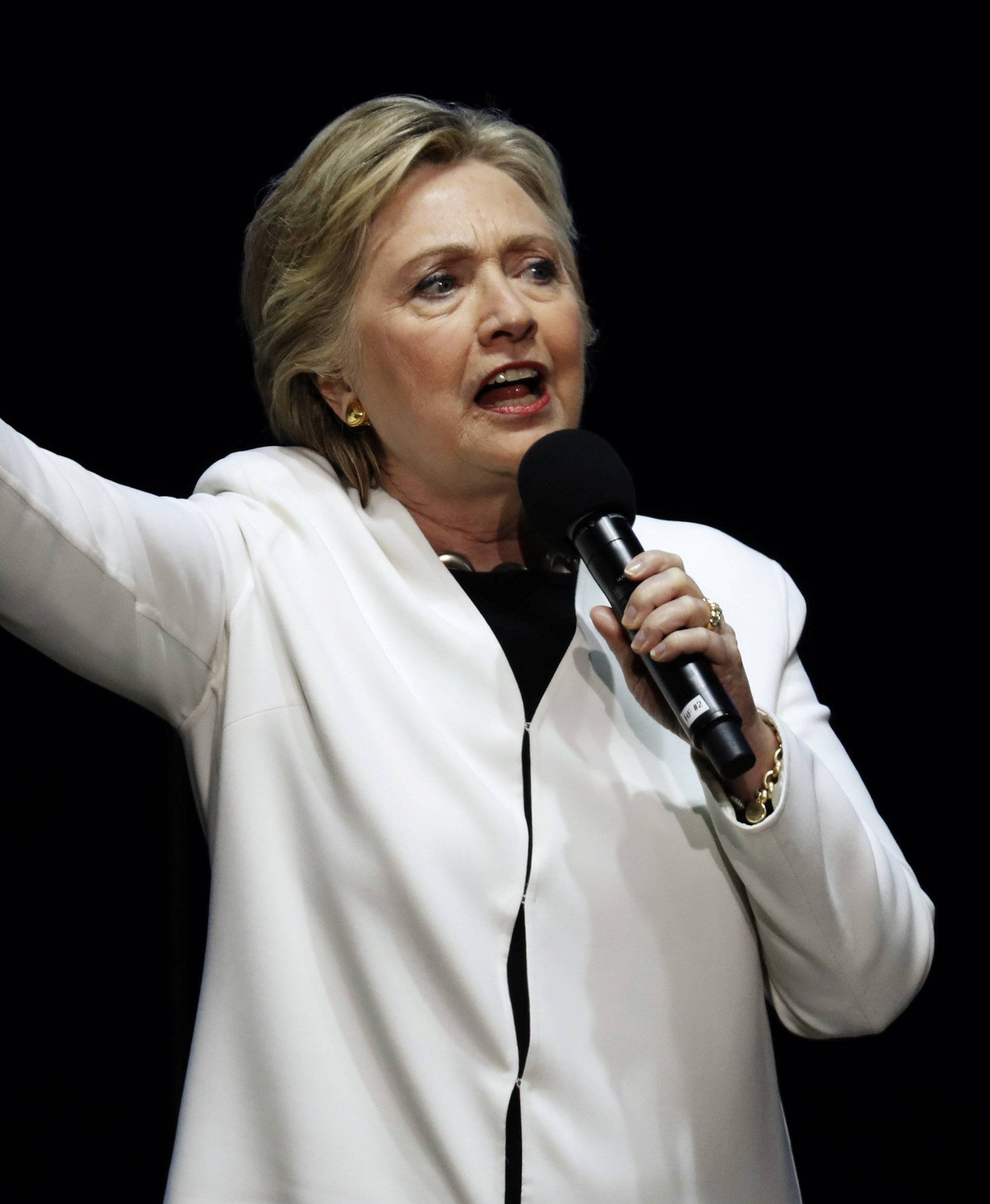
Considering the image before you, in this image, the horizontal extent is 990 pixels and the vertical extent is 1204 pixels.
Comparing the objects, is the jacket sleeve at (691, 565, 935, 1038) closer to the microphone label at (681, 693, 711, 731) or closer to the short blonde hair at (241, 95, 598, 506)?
the microphone label at (681, 693, 711, 731)

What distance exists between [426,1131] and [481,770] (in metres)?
0.39

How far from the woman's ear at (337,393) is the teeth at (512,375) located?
237 mm

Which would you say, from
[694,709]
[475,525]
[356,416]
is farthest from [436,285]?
[694,709]

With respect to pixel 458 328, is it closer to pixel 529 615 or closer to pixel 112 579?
pixel 529 615

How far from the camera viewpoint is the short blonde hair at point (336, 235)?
68.1 inches

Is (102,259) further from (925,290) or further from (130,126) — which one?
(925,290)

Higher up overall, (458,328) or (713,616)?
(458,328)

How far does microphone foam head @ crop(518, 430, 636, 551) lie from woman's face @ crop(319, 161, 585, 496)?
129 millimetres

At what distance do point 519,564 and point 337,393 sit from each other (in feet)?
1.14

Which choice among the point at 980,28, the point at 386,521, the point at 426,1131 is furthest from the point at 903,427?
the point at 426,1131

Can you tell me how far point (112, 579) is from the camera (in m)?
1.35

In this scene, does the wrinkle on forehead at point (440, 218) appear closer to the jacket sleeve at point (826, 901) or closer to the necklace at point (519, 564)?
the necklace at point (519, 564)

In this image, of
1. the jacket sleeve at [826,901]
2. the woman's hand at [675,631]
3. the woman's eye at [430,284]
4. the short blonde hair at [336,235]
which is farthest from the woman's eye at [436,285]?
the jacket sleeve at [826,901]

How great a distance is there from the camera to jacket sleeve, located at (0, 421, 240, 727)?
49.9 inches
